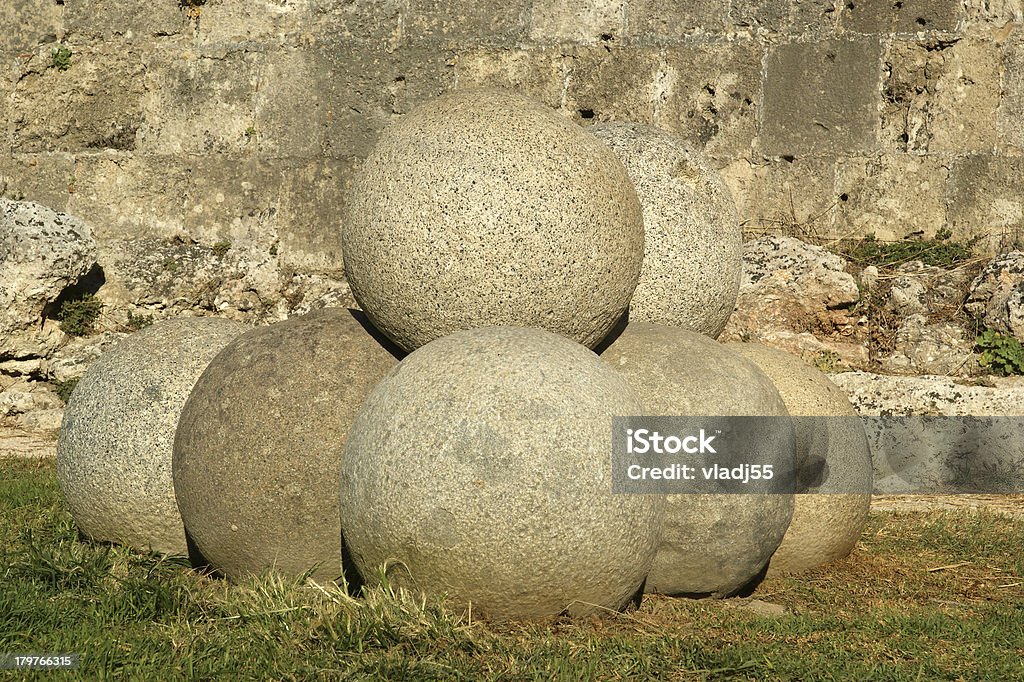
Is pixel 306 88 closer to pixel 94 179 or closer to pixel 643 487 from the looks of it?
pixel 94 179

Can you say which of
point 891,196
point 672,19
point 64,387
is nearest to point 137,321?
point 64,387

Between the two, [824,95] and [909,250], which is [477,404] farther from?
[824,95]

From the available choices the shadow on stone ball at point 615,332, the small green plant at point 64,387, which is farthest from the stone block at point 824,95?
the small green plant at point 64,387

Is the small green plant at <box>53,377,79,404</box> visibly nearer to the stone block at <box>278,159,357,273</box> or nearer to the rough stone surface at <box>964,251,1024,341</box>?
the stone block at <box>278,159,357,273</box>

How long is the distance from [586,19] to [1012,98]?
3.85 m

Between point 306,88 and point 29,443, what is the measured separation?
4185 millimetres

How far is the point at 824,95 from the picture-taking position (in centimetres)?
1003

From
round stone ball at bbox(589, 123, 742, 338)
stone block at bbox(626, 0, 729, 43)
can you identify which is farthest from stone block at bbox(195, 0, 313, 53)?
round stone ball at bbox(589, 123, 742, 338)

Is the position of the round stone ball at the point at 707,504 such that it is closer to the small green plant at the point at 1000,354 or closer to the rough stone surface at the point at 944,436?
the rough stone surface at the point at 944,436

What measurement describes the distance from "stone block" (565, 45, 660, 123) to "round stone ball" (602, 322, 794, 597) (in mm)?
5634

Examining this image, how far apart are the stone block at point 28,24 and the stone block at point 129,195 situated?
127 centimetres

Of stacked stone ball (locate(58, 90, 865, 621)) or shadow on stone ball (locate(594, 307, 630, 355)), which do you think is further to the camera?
shadow on stone ball (locate(594, 307, 630, 355))

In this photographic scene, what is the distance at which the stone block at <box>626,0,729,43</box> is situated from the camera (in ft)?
33.5

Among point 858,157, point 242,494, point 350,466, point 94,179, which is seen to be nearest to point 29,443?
point 94,179
